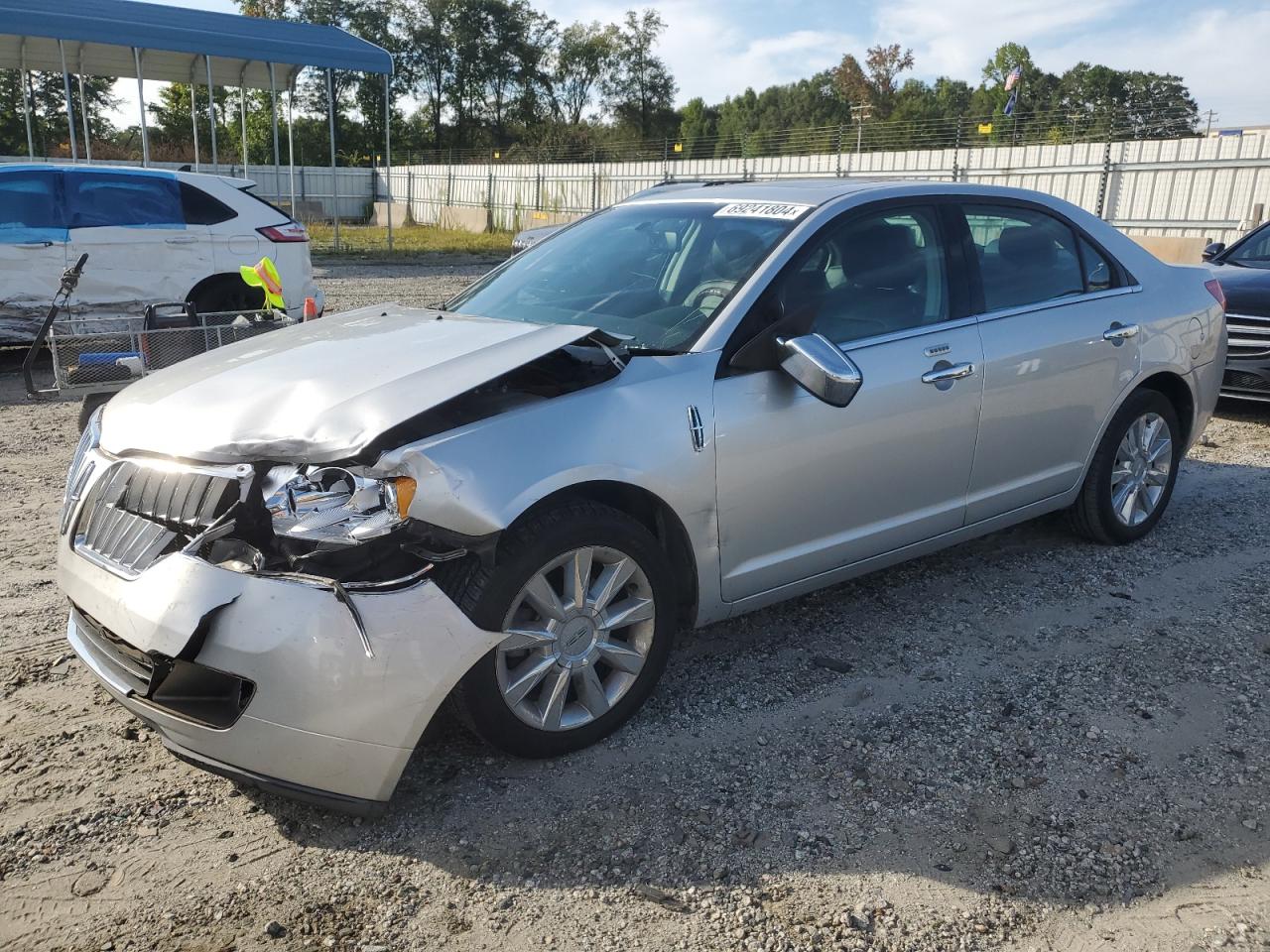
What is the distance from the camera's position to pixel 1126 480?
5.06 m

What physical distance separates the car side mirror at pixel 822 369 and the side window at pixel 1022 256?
1.29 m

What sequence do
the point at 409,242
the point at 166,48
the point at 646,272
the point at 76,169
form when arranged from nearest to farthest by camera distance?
the point at 646,272
the point at 76,169
the point at 166,48
the point at 409,242

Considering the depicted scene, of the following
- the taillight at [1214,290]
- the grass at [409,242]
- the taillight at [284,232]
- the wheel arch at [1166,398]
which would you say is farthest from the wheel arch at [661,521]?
the grass at [409,242]

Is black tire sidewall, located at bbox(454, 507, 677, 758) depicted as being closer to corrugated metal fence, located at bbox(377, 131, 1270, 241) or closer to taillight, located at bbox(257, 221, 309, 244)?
taillight, located at bbox(257, 221, 309, 244)

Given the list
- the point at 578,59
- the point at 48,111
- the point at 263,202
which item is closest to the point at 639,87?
the point at 578,59

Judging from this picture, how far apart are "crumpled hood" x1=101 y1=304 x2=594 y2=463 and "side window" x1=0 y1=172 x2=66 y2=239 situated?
6941 millimetres

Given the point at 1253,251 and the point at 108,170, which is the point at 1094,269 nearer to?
the point at 1253,251

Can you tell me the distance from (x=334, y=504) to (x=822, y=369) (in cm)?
152

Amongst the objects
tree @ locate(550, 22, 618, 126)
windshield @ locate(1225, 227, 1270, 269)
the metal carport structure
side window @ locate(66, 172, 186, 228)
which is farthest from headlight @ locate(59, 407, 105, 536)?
tree @ locate(550, 22, 618, 126)

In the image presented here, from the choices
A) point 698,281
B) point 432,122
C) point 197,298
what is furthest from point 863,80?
point 698,281

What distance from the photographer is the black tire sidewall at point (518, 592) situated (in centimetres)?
285

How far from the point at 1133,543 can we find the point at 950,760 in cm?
254

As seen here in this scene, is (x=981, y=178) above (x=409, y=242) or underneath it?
above

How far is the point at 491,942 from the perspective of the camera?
2428mm
